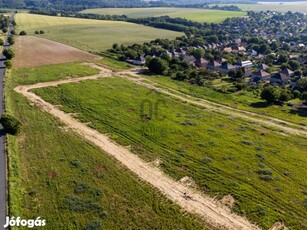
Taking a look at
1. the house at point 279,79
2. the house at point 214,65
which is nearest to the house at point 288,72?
the house at point 279,79

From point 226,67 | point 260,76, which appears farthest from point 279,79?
point 226,67

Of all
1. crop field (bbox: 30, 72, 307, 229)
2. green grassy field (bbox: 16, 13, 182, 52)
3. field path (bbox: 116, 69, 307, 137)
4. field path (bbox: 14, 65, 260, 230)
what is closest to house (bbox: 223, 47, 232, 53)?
green grassy field (bbox: 16, 13, 182, 52)

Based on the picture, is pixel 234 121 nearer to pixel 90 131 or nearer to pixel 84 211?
pixel 90 131

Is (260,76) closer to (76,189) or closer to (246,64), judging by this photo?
(246,64)

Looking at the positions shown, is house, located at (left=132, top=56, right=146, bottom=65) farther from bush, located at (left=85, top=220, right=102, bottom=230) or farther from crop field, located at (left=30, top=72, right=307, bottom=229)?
bush, located at (left=85, top=220, right=102, bottom=230)

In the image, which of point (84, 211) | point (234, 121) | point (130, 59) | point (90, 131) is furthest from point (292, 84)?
point (84, 211)

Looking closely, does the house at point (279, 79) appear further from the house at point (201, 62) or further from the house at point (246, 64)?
the house at point (201, 62)
